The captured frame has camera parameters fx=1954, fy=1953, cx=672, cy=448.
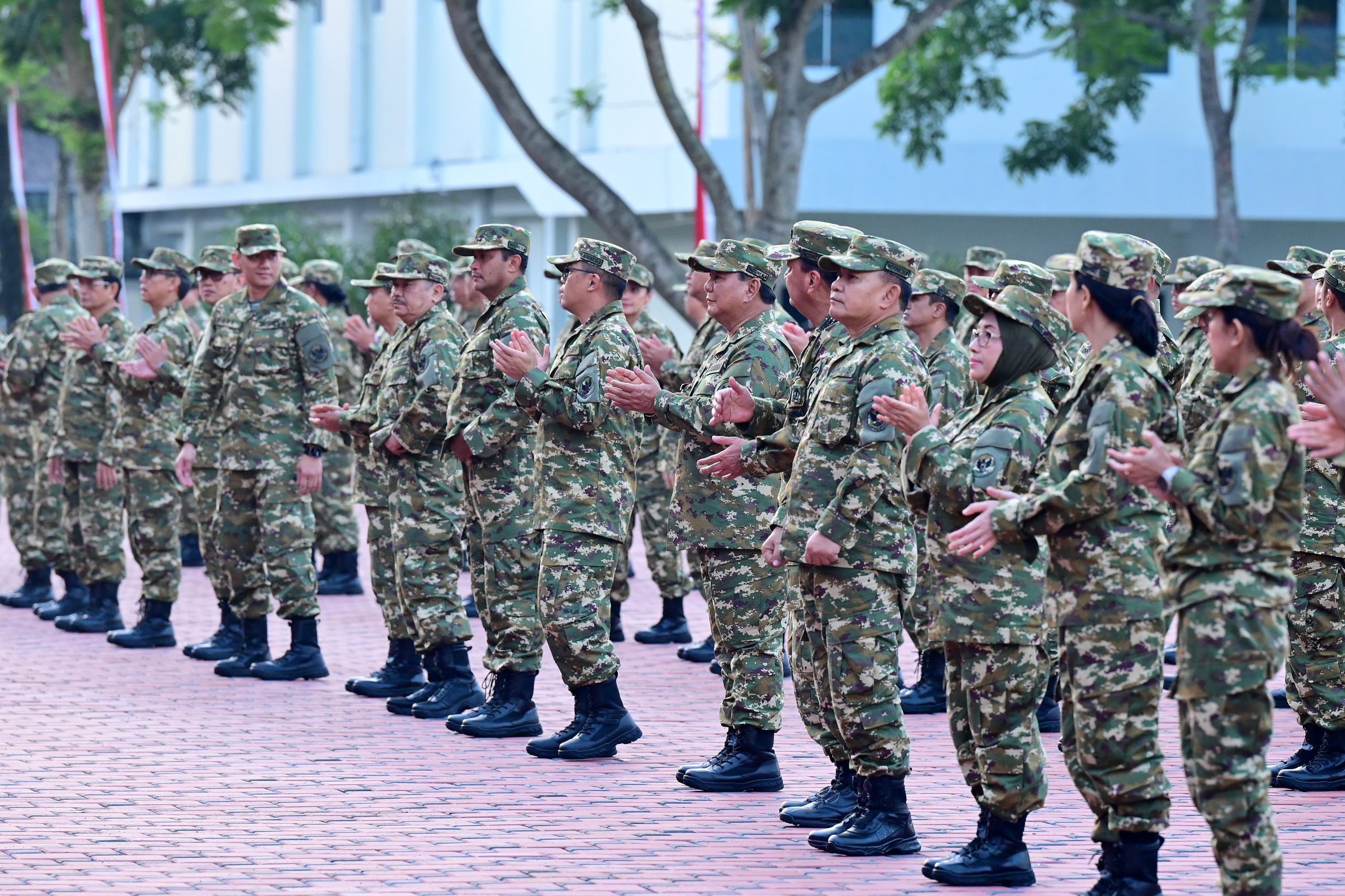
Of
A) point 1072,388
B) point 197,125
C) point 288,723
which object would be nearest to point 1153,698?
point 1072,388

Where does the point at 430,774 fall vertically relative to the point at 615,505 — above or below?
below

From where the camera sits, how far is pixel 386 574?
10438 millimetres

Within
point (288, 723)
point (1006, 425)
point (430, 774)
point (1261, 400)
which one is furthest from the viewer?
point (288, 723)

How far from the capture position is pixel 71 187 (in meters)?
51.2

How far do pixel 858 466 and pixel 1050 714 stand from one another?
132 inches

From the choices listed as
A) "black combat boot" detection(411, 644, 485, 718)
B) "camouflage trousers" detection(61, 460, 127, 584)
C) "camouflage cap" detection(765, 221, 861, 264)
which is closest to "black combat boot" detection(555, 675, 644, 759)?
"black combat boot" detection(411, 644, 485, 718)

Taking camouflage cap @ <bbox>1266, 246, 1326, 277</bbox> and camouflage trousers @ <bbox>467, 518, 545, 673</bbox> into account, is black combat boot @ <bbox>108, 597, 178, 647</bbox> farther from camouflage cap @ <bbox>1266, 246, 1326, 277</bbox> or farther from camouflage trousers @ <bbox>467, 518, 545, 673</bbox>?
camouflage cap @ <bbox>1266, 246, 1326, 277</bbox>

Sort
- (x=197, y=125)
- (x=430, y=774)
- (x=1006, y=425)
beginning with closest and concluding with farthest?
(x=1006, y=425)
(x=430, y=774)
(x=197, y=125)

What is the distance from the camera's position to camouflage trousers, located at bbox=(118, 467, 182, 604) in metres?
12.2

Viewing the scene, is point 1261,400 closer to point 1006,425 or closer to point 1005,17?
point 1006,425

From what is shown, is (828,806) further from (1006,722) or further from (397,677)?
(397,677)

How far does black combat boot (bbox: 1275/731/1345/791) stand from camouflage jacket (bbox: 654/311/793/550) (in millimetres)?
2464

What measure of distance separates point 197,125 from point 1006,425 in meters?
42.1

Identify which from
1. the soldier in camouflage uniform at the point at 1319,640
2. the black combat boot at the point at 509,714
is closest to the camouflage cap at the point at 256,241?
the black combat boot at the point at 509,714
